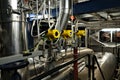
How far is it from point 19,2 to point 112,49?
14.7 feet

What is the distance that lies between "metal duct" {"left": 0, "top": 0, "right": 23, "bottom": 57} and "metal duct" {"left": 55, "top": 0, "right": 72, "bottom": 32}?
0.76 m

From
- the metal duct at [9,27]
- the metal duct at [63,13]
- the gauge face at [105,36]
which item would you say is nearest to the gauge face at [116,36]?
the gauge face at [105,36]

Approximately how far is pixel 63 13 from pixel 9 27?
0.98m

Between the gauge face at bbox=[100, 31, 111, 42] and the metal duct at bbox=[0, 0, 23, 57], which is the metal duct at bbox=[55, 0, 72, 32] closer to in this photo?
the metal duct at bbox=[0, 0, 23, 57]

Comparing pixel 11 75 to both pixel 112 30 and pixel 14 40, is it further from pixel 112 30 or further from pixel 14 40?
pixel 112 30

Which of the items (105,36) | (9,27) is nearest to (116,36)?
(105,36)

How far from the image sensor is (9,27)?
3.62 feet

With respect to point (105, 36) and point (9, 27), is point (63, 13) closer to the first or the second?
point (9, 27)

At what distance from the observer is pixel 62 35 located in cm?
184

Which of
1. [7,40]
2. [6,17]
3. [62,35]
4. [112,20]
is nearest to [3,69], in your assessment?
[7,40]

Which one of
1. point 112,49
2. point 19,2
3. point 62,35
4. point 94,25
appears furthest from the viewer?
point 112,49

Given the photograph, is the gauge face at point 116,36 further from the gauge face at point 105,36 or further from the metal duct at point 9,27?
the metal duct at point 9,27

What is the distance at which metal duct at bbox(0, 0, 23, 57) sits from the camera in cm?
110

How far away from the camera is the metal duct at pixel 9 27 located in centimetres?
110
